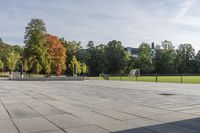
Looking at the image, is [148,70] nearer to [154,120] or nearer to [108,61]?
[108,61]

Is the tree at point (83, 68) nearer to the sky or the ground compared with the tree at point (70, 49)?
nearer to the ground

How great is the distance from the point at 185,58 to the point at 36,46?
182 feet

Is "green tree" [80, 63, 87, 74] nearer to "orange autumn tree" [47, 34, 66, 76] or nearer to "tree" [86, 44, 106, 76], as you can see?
"tree" [86, 44, 106, 76]

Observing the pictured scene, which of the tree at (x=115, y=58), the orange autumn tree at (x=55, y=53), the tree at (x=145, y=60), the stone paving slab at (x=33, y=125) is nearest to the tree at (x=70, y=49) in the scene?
the tree at (x=115, y=58)

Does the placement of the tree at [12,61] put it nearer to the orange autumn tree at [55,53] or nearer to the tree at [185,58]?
the orange autumn tree at [55,53]

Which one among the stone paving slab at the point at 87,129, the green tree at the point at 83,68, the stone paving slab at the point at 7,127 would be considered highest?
the green tree at the point at 83,68

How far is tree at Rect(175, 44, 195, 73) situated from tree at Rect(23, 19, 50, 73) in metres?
47.7

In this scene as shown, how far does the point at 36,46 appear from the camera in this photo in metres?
68.5

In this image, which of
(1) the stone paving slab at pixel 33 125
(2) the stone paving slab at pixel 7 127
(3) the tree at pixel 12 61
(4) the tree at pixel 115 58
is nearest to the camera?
(2) the stone paving slab at pixel 7 127

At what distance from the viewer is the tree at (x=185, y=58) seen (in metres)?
99.9

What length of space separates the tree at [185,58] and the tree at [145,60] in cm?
1011

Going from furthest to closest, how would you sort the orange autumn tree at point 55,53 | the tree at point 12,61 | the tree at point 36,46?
the tree at point 12,61 < the orange autumn tree at point 55,53 < the tree at point 36,46

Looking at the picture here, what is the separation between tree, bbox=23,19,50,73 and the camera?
6881 cm

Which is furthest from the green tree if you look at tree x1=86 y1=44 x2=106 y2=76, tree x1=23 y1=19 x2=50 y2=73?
tree x1=23 y1=19 x2=50 y2=73
